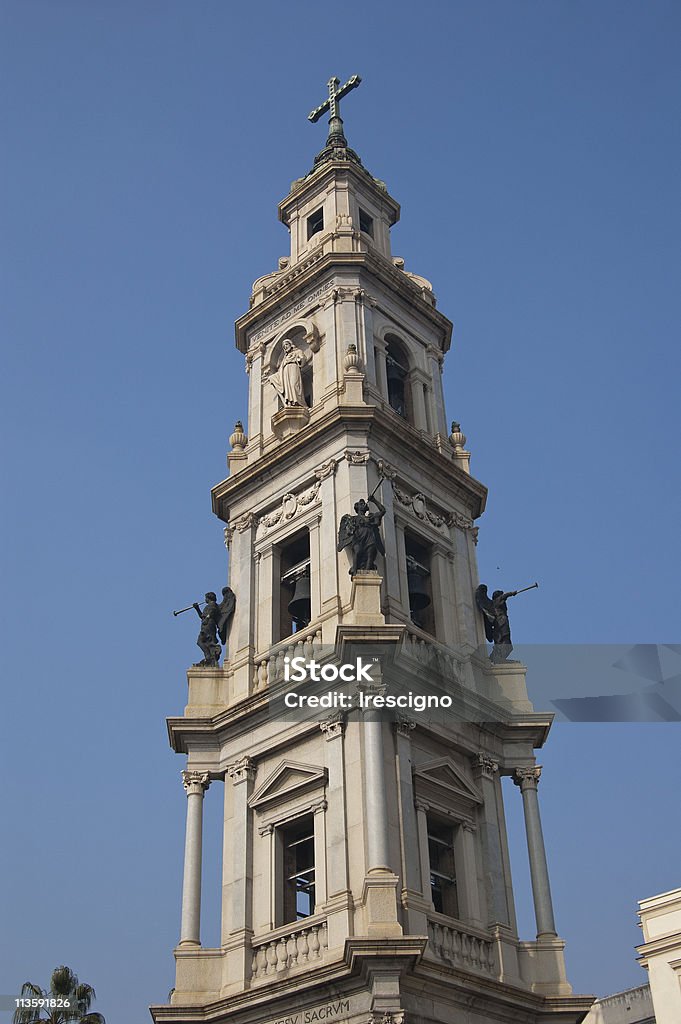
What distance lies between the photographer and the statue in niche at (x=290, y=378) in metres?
33.9

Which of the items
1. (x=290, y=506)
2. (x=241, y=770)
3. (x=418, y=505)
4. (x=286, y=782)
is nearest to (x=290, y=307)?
(x=290, y=506)

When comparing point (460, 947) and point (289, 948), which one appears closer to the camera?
point (289, 948)

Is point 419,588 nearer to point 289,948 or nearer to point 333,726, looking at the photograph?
point 333,726

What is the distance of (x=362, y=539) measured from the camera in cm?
2806

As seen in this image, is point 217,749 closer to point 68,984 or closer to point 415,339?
point 68,984

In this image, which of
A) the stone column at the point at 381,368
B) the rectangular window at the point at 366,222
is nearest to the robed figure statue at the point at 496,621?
the stone column at the point at 381,368

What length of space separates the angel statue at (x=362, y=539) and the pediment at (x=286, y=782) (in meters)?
4.57

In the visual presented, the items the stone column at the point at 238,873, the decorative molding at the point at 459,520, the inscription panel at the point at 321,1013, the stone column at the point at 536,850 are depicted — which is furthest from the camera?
the decorative molding at the point at 459,520

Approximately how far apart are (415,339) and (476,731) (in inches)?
520

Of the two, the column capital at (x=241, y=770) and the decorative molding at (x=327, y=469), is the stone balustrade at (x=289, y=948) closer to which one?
the column capital at (x=241, y=770)

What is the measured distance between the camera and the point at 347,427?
101 ft

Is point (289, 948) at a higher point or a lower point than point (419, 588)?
lower

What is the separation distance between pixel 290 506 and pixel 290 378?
449 cm

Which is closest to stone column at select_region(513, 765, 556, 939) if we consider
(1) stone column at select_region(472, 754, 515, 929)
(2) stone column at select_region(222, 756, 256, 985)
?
(1) stone column at select_region(472, 754, 515, 929)
